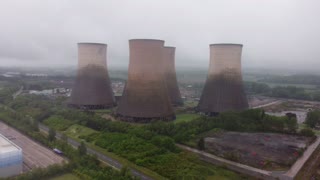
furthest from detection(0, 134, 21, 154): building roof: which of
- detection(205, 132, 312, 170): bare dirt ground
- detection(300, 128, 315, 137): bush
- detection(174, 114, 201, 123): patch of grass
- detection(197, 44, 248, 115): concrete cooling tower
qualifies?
detection(300, 128, 315, 137): bush

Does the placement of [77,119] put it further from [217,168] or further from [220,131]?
[217,168]

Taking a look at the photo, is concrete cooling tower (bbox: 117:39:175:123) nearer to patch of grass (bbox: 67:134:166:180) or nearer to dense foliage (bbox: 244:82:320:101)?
patch of grass (bbox: 67:134:166:180)

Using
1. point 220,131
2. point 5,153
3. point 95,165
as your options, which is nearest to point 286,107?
point 220,131

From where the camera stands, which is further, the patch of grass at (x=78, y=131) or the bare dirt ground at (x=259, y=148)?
the patch of grass at (x=78, y=131)

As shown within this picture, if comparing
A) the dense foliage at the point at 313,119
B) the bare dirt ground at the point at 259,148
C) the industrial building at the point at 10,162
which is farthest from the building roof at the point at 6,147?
the dense foliage at the point at 313,119

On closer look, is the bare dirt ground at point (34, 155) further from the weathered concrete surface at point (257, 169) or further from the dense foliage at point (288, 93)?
the dense foliage at point (288, 93)

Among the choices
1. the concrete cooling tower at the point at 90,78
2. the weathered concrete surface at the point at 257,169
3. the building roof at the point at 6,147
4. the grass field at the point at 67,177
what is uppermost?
the concrete cooling tower at the point at 90,78

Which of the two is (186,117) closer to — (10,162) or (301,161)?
(301,161)

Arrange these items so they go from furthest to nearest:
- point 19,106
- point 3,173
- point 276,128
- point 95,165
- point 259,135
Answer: point 19,106 → point 276,128 → point 259,135 → point 95,165 → point 3,173
